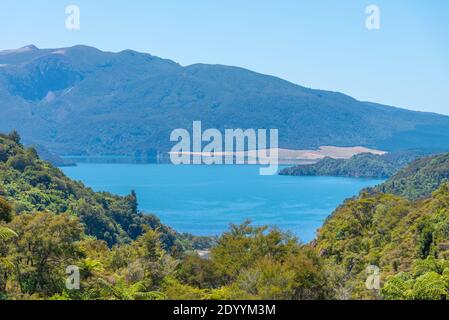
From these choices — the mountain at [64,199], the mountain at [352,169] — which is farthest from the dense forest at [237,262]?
the mountain at [352,169]

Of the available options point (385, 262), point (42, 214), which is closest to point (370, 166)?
point (385, 262)

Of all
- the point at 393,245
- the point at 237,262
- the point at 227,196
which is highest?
the point at 237,262

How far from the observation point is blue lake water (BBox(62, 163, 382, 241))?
311 ft

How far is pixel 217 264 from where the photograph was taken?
1770cm

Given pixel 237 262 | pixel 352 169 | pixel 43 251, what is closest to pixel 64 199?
pixel 237 262

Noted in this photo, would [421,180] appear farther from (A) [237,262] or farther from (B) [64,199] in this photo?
(A) [237,262]

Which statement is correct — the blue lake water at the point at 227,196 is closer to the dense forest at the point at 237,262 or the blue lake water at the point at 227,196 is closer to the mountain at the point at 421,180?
the mountain at the point at 421,180

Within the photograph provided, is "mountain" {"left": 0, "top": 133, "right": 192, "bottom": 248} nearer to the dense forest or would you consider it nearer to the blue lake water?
the blue lake water

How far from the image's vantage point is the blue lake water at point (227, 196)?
94.9 m

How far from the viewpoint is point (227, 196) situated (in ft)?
421

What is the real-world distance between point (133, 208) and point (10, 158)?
13971 millimetres

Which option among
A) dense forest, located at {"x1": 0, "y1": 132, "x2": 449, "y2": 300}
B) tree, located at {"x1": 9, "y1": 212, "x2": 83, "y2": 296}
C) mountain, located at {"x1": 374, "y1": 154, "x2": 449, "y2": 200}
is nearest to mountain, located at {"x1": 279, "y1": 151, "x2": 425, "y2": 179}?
mountain, located at {"x1": 374, "y1": 154, "x2": 449, "y2": 200}
